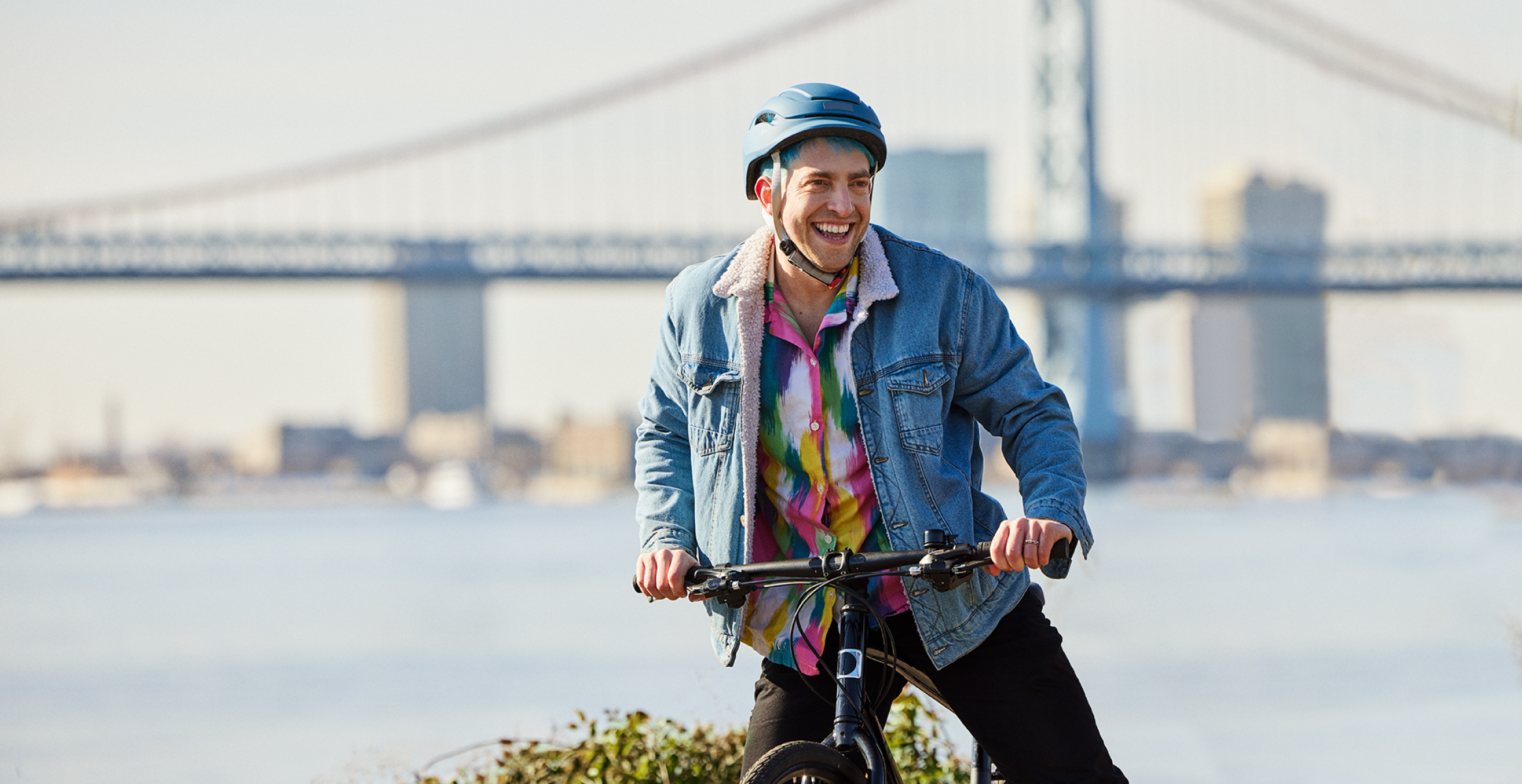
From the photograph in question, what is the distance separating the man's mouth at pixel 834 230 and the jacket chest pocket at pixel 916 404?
0.63 ft

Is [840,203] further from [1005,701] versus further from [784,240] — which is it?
[1005,701]

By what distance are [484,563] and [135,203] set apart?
1879 centimetres

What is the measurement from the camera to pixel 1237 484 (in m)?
46.7

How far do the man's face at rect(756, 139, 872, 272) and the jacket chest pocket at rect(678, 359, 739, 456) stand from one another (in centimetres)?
20

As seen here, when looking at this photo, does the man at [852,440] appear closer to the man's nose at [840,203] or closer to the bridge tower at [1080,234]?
the man's nose at [840,203]

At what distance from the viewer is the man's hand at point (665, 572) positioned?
2.27 meters

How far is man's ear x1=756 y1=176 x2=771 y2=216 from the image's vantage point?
2.36 metres

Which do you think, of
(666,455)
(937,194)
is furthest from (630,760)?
(937,194)

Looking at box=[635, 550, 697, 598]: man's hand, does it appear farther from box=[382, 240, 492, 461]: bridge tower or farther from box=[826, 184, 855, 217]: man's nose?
box=[382, 240, 492, 461]: bridge tower

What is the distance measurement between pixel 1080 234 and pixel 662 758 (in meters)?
38.9

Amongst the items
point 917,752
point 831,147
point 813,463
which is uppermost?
point 831,147

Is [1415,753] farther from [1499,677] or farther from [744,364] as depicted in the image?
[744,364]

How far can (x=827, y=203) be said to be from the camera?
2.27m

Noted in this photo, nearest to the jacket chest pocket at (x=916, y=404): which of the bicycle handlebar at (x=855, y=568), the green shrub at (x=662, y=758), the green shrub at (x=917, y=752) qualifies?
the bicycle handlebar at (x=855, y=568)
